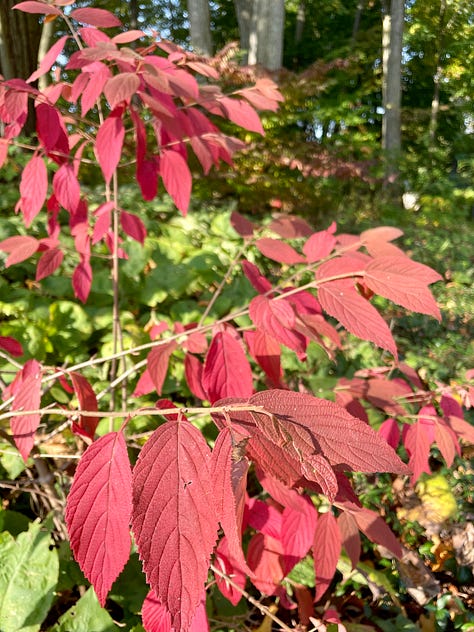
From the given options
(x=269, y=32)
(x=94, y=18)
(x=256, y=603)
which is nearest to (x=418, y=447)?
(x=256, y=603)

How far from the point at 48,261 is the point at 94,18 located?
22.5 inches

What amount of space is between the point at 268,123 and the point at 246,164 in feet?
1.66

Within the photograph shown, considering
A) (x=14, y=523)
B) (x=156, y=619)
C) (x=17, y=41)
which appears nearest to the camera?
(x=156, y=619)

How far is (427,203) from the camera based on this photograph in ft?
24.2

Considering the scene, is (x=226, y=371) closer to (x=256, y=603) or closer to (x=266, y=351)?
(x=266, y=351)

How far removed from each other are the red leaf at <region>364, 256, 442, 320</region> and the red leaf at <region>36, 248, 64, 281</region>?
32.8 inches

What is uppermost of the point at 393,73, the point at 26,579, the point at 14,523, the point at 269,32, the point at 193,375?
the point at 269,32

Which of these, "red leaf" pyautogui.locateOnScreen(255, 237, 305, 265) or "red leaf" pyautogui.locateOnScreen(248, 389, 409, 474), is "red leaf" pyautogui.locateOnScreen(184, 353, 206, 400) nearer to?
"red leaf" pyautogui.locateOnScreen(255, 237, 305, 265)

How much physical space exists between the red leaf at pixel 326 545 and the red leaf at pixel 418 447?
24cm

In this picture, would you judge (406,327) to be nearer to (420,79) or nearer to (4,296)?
(4,296)

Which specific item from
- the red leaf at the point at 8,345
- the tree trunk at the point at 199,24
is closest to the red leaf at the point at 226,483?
the red leaf at the point at 8,345

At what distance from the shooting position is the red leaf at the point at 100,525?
51 centimetres

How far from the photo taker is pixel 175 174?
101 cm

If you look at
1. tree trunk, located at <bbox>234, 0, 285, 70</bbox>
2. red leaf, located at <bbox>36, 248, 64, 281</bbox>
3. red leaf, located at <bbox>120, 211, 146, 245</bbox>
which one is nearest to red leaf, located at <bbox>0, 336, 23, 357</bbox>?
red leaf, located at <bbox>36, 248, 64, 281</bbox>
